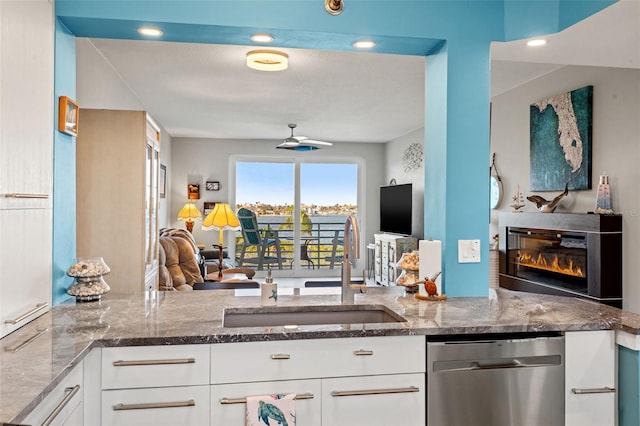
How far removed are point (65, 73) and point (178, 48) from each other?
5.87 ft

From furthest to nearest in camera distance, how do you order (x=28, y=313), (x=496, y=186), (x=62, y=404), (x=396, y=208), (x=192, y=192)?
(x=192, y=192), (x=396, y=208), (x=496, y=186), (x=28, y=313), (x=62, y=404)

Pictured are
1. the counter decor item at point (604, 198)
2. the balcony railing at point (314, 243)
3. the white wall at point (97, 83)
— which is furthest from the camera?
the balcony railing at point (314, 243)

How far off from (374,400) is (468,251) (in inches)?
40.5

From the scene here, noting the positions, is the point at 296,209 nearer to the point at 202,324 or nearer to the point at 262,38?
the point at 262,38

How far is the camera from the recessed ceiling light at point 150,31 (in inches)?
91.7

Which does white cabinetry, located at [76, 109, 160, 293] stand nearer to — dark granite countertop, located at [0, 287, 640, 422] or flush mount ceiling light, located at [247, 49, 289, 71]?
dark granite countertop, located at [0, 287, 640, 422]

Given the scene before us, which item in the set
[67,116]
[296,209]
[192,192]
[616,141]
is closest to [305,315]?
[67,116]

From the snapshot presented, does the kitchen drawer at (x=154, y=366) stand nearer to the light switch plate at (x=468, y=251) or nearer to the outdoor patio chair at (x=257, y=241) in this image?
the light switch plate at (x=468, y=251)

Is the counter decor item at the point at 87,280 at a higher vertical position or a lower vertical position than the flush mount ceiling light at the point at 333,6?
lower

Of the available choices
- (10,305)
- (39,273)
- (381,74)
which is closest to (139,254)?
(39,273)

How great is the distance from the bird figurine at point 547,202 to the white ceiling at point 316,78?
1.20 metres

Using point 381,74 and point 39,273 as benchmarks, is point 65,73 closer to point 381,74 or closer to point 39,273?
point 39,273

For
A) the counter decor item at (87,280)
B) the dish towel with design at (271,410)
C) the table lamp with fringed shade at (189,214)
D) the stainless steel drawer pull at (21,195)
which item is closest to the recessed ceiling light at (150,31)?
the stainless steel drawer pull at (21,195)

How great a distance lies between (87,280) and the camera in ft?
7.26
